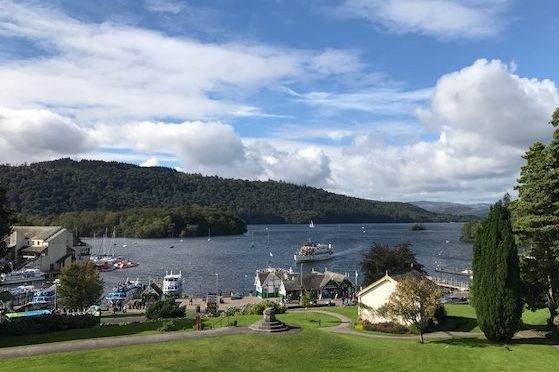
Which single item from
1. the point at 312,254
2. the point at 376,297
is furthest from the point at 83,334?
the point at 312,254

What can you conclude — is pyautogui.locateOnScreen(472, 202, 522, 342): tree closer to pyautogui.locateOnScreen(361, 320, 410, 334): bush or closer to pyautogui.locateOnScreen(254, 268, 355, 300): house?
pyautogui.locateOnScreen(361, 320, 410, 334): bush

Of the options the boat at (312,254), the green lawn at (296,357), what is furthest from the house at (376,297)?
the boat at (312,254)

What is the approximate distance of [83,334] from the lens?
36562 mm

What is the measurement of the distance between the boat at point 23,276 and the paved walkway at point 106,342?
74.5 m

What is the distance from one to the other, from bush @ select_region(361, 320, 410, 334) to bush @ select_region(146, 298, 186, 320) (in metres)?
17.5

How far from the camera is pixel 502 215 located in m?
37.7

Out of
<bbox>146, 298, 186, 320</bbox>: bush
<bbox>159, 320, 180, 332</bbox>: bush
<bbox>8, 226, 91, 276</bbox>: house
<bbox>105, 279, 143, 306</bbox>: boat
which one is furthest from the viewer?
<bbox>8, 226, 91, 276</bbox>: house

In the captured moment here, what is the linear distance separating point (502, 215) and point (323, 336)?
15859 mm

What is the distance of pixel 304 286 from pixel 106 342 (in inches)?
1932

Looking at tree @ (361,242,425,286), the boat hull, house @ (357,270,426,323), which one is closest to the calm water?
the boat hull

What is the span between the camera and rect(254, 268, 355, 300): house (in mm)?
77688

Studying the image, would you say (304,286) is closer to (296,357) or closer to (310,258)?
(296,357)

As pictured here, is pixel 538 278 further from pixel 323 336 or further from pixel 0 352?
pixel 0 352

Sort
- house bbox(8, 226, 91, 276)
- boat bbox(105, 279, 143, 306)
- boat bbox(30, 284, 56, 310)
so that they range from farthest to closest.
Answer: house bbox(8, 226, 91, 276) → boat bbox(105, 279, 143, 306) → boat bbox(30, 284, 56, 310)
